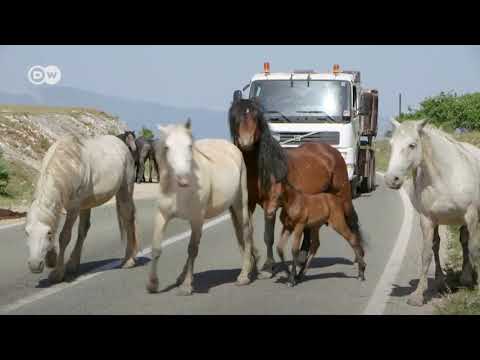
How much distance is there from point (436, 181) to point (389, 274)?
2.30 metres

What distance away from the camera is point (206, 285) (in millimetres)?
9812

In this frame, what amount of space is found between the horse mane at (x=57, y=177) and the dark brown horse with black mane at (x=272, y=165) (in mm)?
1886

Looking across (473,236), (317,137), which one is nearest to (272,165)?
(473,236)

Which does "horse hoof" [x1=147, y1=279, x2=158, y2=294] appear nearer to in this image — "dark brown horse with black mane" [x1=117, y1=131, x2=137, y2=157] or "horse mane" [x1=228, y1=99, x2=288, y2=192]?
"horse mane" [x1=228, y1=99, x2=288, y2=192]

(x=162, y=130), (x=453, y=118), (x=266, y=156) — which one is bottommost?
(x=453, y=118)

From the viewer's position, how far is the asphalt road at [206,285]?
835 cm

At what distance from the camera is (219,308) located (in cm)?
834

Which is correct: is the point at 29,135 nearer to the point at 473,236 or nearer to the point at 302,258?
the point at 302,258

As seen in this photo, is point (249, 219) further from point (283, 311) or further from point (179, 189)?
point (283, 311)

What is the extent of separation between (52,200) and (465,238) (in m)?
4.58

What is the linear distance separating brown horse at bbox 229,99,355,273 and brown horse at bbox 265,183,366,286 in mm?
161

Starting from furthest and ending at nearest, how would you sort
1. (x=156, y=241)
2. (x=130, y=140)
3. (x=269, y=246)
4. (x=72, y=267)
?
(x=130, y=140), (x=269, y=246), (x=72, y=267), (x=156, y=241)

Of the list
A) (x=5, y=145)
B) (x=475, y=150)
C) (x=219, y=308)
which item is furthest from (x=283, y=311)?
(x=5, y=145)

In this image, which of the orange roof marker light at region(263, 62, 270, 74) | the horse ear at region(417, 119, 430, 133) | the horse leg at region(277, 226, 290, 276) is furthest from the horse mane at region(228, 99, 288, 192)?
the orange roof marker light at region(263, 62, 270, 74)
